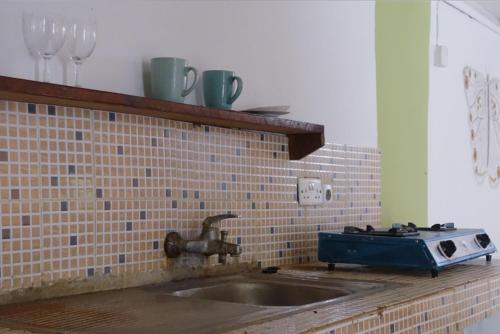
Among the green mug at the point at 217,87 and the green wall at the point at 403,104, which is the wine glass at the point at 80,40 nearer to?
the green mug at the point at 217,87

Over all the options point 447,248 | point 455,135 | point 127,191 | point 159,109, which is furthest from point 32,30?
point 455,135

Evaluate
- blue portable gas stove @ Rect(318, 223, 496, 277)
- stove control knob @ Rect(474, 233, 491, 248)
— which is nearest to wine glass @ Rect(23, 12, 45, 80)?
blue portable gas stove @ Rect(318, 223, 496, 277)

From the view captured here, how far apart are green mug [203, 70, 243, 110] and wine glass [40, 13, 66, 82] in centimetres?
53

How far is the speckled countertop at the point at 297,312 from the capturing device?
4.00 feet

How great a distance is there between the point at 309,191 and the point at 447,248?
564 mm

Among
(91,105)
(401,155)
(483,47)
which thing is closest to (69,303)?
(91,105)

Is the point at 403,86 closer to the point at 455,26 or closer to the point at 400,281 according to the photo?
the point at 455,26

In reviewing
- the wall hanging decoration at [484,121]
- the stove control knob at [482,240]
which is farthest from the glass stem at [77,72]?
the wall hanging decoration at [484,121]

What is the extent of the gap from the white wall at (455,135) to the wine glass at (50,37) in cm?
234

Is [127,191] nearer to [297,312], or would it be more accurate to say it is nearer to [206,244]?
[206,244]

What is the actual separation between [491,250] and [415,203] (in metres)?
0.91

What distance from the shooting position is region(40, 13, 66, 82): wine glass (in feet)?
4.86

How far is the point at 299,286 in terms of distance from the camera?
1851 millimetres

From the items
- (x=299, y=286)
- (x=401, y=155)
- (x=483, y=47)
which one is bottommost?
(x=299, y=286)
